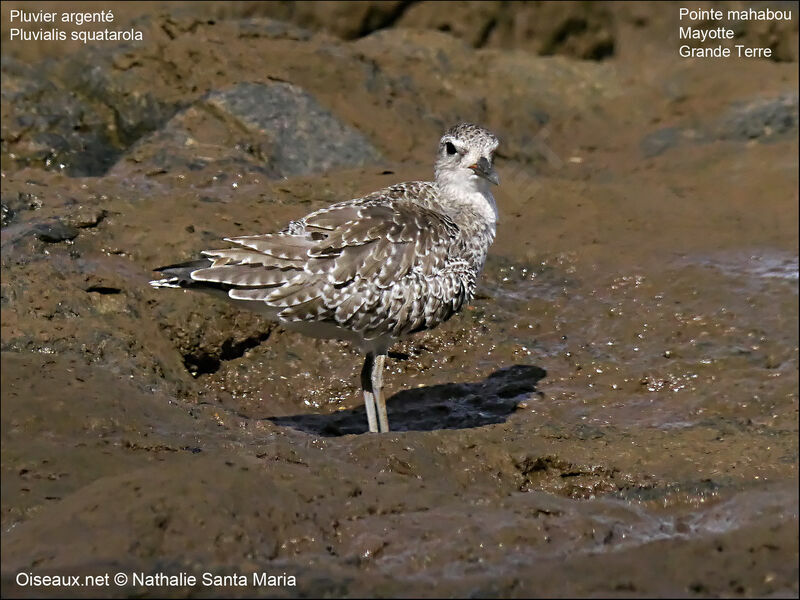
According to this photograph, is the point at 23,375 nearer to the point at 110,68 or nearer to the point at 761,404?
the point at 761,404

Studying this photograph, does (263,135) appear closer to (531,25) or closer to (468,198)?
(468,198)

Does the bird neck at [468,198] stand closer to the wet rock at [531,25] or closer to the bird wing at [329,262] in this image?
the bird wing at [329,262]

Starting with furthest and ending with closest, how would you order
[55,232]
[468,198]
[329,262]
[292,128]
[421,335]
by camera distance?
[292,128] → [421,335] → [55,232] → [468,198] → [329,262]

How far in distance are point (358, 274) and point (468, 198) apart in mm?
1685

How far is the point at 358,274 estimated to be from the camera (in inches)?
391

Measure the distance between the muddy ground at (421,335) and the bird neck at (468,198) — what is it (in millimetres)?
1232

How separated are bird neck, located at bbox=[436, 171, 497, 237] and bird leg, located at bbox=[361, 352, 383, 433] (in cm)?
148

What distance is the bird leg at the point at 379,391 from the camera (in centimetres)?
1025

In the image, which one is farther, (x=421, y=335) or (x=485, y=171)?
(x=421, y=335)

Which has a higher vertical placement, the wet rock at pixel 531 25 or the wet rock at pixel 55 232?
the wet rock at pixel 531 25

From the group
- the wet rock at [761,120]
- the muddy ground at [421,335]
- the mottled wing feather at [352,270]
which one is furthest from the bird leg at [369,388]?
the wet rock at [761,120]

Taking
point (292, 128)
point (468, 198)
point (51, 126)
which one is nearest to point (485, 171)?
point (468, 198)

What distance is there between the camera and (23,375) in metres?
8.48

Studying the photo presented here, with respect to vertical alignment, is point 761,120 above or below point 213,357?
above
